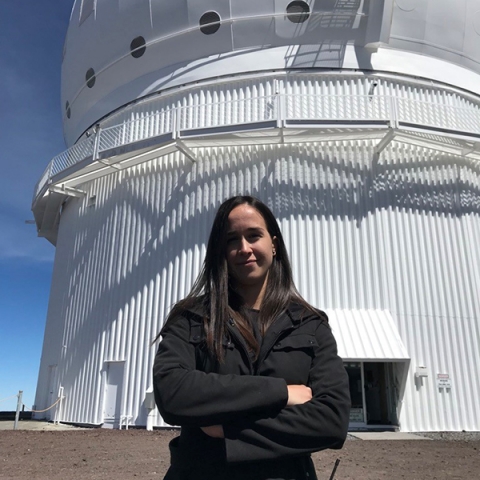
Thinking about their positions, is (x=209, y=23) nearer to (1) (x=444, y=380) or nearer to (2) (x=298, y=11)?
(2) (x=298, y=11)

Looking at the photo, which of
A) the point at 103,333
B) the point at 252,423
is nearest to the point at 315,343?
the point at 252,423

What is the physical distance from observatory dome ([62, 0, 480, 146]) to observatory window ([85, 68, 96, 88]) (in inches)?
33.3

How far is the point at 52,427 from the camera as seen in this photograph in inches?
541

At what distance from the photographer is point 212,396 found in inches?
59.1

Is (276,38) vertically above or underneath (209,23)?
underneath

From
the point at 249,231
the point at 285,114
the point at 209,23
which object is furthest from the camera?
the point at 209,23

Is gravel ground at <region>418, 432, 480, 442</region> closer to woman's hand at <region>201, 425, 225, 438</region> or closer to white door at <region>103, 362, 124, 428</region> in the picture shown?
white door at <region>103, 362, 124, 428</region>

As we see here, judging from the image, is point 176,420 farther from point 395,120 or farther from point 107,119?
point 107,119

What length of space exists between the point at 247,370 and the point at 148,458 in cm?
720

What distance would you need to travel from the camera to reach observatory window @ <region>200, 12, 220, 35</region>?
49.3ft

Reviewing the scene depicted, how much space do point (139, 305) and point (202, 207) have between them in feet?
10.8

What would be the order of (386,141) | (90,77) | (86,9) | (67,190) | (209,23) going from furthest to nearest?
(86,9) < (90,77) < (67,190) < (209,23) < (386,141)

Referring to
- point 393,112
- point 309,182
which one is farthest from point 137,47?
point 393,112

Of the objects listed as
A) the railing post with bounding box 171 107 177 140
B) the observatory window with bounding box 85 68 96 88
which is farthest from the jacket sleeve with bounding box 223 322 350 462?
the observatory window with bounding box 85 68 96 88
